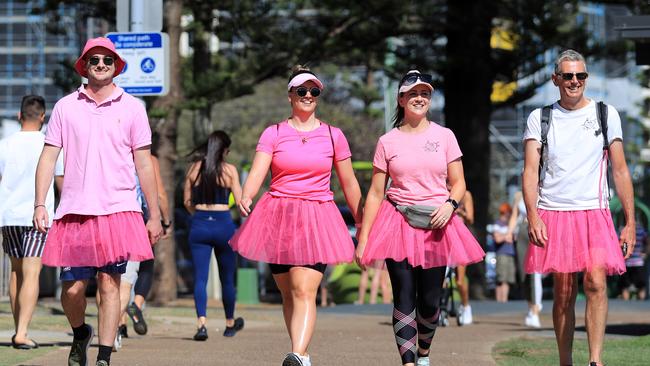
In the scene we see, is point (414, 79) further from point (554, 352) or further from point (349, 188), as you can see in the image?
point (554, 352)

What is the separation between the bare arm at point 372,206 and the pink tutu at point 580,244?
101 centimetres

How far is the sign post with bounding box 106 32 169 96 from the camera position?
13867mm

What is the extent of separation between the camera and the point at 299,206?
8.55 m

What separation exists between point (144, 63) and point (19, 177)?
3262 millimetres


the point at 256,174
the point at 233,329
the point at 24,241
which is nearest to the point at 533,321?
the point at 233,329

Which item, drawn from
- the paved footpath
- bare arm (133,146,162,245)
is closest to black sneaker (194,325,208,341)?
the paved footpath

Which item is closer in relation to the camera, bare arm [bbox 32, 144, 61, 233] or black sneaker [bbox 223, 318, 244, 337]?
bare arm [bbox 32, 144, 61, 233]

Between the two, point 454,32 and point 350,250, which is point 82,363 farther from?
point 454,32

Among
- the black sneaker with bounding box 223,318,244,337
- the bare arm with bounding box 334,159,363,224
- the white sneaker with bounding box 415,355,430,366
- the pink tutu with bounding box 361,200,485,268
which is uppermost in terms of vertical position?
the bare arm with bounding box 334,159,363,224

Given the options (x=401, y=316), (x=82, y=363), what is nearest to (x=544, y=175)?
(x=401, y=316)

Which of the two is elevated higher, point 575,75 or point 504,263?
point 575,75

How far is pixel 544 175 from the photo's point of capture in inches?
334

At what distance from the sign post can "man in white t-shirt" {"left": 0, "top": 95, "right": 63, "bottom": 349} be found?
2881 mm

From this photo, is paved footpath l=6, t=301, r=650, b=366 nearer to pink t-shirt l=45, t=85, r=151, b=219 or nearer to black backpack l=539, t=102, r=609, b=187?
pink t-shirt l=45, t=85, r=151, b=219
